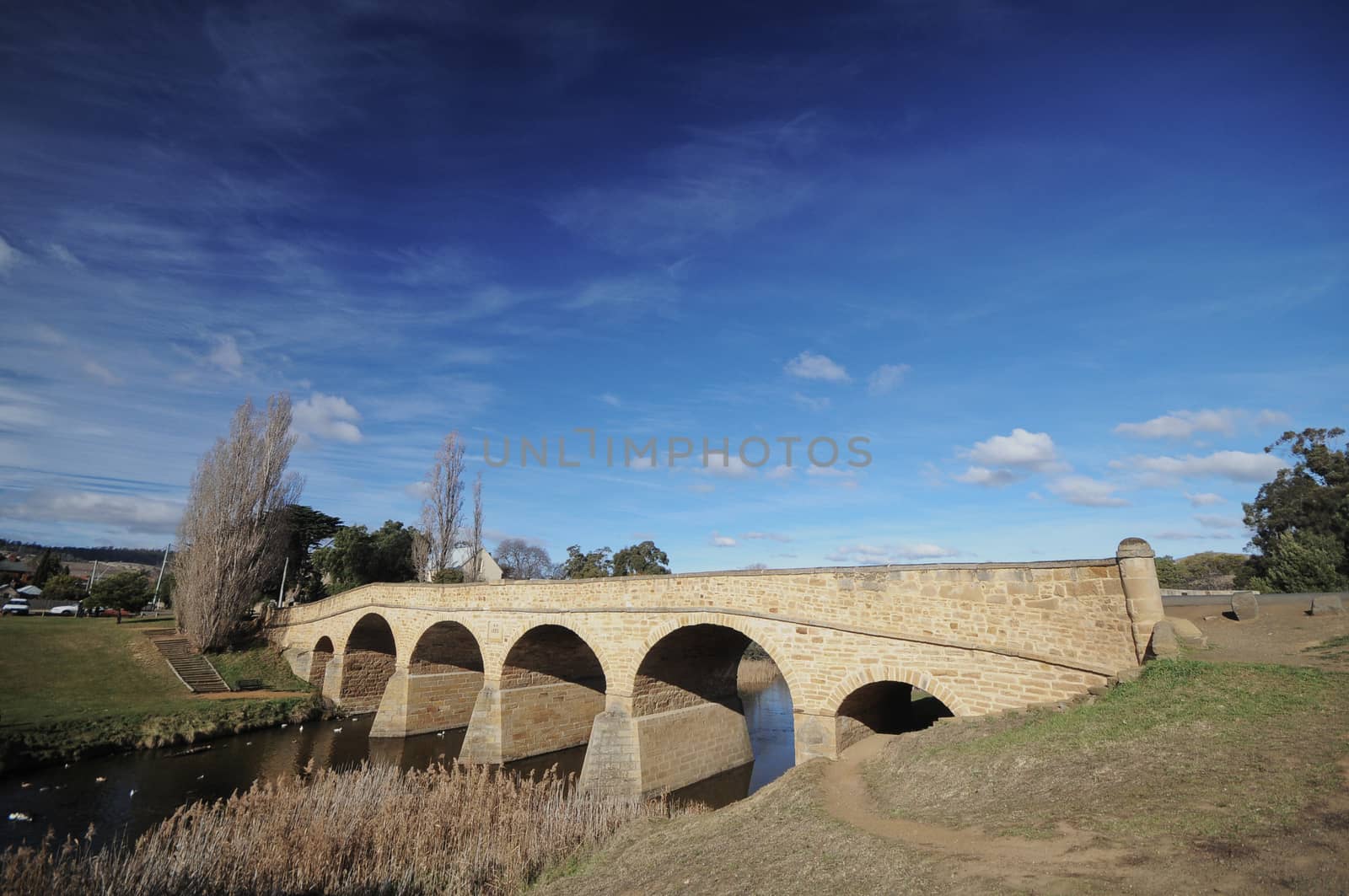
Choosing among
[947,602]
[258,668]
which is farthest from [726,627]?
[258,668]

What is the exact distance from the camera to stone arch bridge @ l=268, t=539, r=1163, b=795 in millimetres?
9867

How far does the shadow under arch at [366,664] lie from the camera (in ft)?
91.3

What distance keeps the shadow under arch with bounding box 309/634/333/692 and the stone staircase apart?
3423 millimetres

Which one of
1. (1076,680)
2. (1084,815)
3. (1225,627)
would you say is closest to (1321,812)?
(1084,815)

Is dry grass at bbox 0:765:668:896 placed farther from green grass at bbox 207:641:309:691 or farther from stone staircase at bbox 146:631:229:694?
green grass at bbox 207:641:309:691

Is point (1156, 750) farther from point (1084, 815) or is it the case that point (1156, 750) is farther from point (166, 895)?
point (166, 895)

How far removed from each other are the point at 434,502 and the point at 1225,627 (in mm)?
34946

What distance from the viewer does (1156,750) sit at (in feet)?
21.9

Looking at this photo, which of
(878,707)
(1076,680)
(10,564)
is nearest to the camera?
(1076,680)

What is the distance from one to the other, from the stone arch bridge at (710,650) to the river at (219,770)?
967mm

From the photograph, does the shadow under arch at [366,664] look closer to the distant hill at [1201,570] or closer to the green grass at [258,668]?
the green grass at [258,668]

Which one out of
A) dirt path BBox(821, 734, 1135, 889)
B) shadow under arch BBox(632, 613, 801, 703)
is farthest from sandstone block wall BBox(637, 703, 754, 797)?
dirt path BBox(821, 734, 1135, 889)

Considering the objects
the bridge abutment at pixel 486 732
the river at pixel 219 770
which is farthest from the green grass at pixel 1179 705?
the bridge abutment at pixel 486 732

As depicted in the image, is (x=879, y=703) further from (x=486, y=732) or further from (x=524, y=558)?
(x=524, y=558)
